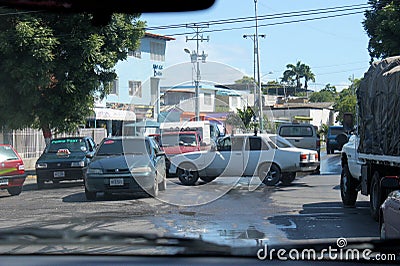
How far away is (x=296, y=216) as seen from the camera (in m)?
11.9

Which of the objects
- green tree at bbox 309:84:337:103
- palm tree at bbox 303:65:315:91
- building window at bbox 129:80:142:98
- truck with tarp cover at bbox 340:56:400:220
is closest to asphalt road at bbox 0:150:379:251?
truck with tarp cover at bbox 340:56:400:220

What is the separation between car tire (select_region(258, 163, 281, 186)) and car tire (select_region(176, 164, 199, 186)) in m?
1.90

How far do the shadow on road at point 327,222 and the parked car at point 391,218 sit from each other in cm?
209

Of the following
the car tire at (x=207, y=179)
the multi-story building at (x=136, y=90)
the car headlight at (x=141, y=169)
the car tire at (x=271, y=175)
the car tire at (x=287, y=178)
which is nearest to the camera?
the car headlight at (x=141, y=169)

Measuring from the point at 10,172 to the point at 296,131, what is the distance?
11.2m

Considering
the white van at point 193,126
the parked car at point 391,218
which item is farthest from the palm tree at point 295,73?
the parked car at point 391,218

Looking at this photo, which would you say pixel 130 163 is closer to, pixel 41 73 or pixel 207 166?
pixel 207 166

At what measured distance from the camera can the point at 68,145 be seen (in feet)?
68.1

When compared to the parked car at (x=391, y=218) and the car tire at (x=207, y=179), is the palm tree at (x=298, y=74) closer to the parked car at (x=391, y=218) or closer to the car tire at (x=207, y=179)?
the car tire at (x=207, y=179)

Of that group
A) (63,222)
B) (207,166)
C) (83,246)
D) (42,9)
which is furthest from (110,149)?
(42,9)

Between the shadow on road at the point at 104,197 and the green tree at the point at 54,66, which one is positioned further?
the green tree at the point at 54,66

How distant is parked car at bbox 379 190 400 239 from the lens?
6.38 m

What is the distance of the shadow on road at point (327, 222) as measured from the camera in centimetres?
976

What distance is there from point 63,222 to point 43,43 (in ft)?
35.6
